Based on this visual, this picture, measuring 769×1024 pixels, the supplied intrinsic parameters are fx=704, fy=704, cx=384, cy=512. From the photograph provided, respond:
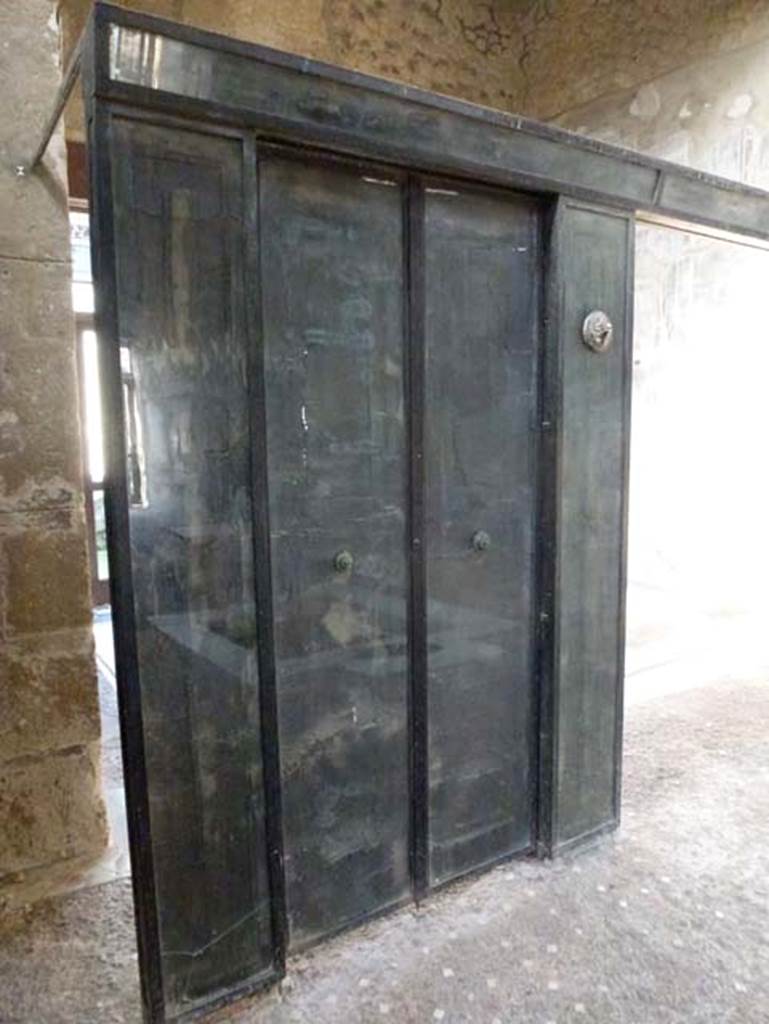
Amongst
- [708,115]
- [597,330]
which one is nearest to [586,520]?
[597,330]

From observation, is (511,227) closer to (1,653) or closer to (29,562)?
(29,562)

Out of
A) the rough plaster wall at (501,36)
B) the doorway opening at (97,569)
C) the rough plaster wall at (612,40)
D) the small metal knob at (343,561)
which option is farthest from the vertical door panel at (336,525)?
the rough plaster wall at (612,40)

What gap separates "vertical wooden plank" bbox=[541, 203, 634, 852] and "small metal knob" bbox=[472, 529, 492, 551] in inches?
8.0

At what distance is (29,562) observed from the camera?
188 centimetres

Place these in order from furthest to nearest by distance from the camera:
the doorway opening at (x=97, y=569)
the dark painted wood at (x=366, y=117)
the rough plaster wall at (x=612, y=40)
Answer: the rough plaster wall at (x=612, y=40), the doorway opening at (x=97, y=569), the dark painted wood at (x=366, y=117)

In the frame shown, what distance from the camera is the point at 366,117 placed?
144cm

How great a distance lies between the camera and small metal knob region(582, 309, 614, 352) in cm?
184

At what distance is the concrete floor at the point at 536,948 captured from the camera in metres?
1.48

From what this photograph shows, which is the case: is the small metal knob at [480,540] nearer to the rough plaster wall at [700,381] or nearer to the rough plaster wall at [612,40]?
the rough plaster wall at [700,381]

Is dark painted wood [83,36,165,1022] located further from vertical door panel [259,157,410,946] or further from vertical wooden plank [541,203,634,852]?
vertical wooden plank [541,203,634,852]

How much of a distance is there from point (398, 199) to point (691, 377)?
329 centimetres

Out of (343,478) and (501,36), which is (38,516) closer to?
(343,478)

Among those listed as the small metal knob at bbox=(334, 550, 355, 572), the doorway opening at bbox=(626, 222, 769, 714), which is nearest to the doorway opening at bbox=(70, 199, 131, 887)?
the small metal knob at bbox=(334, 550, 355, 572)

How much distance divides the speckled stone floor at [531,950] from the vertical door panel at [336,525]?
0.53 feet
